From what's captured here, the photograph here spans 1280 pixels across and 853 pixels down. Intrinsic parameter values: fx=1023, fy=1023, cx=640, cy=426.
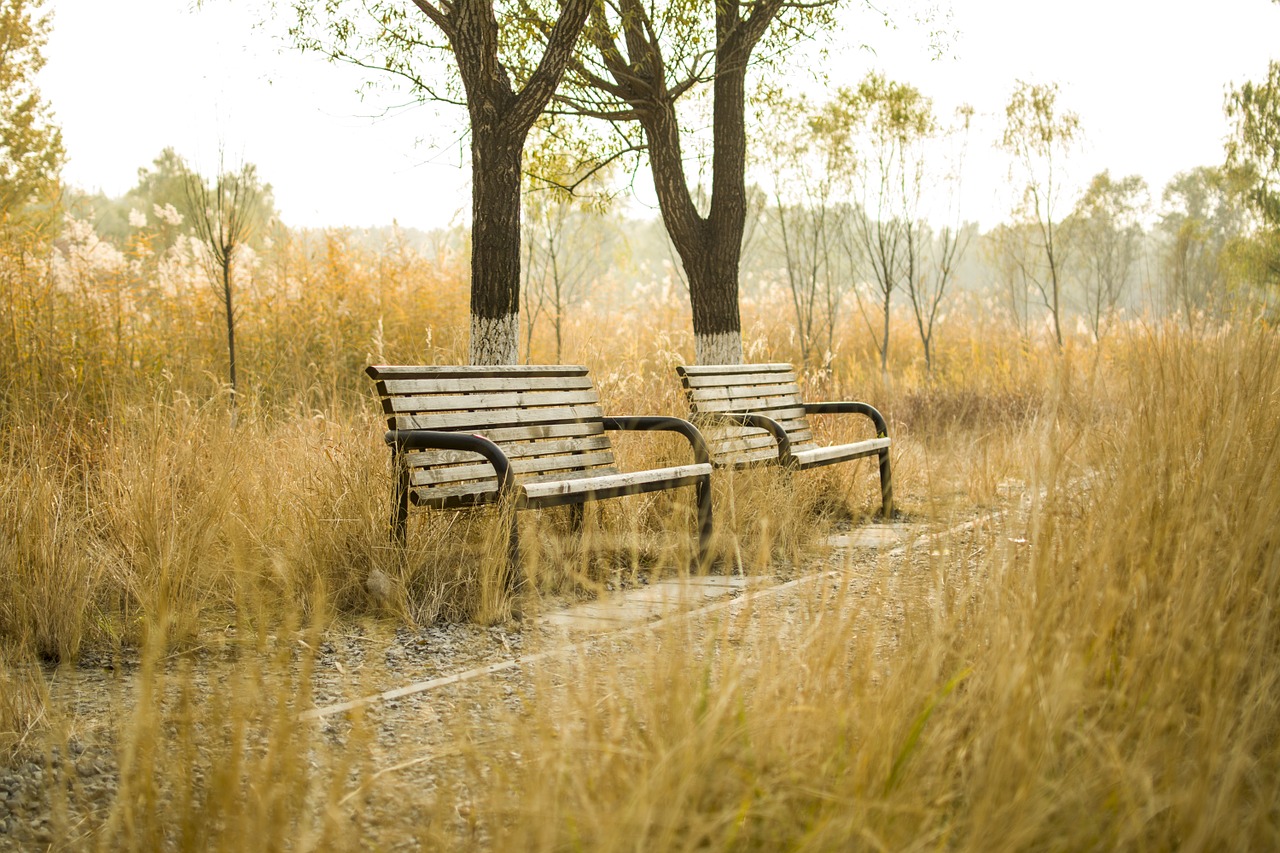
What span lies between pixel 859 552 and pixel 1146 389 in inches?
68.5

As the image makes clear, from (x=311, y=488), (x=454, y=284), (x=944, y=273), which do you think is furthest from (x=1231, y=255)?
(x=311, y=488)

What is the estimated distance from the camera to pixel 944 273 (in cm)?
1188

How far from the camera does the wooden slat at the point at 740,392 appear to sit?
5387mm

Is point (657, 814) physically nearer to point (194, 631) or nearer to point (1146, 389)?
point (194, 631)

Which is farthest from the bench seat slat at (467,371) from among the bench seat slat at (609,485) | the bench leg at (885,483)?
the bench leg at (885,483)

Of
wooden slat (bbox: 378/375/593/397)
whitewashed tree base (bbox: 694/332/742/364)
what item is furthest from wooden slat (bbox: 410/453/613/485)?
whitewashed tree base (bbox: 694/332/742/364)

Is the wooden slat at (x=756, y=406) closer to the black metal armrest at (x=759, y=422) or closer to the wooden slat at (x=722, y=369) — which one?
the black metal armrest at (x=759, y=422)

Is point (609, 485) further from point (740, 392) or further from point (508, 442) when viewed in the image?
point (740, 392)

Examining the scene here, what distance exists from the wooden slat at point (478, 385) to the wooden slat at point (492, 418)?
10 centimetres

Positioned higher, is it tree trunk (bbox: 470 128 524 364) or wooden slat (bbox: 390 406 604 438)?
tree trunk (bbox: 470 128 524 364)

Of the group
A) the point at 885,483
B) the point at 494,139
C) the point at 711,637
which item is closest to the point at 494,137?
the point at 494,139

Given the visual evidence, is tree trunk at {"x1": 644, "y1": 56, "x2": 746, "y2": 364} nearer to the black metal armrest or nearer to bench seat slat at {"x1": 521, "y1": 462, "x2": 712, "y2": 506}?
the black metal armrest

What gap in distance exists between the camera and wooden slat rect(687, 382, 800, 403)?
5387 millimetres

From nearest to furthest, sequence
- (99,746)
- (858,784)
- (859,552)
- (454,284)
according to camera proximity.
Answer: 1. (858,784)
2. (99,746)
3. (859,552)
4. (454,284)
